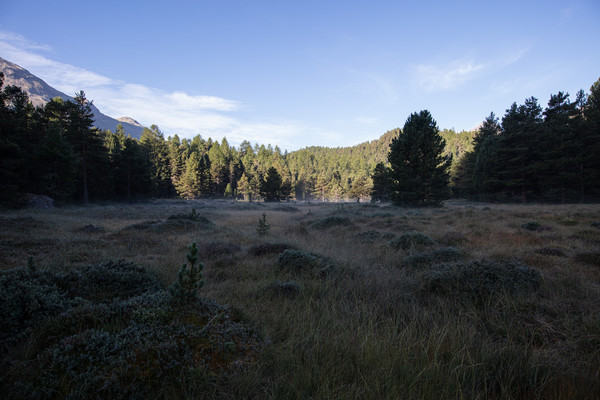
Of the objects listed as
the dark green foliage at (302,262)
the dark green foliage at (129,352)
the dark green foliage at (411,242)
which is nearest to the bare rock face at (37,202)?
the dark green foliage at (302,262)

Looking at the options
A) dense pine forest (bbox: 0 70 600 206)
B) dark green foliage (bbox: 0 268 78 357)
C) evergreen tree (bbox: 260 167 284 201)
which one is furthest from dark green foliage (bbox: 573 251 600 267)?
evergreen tree (bbox: 260 167 284 201)

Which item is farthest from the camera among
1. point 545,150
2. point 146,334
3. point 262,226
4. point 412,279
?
point 545,150

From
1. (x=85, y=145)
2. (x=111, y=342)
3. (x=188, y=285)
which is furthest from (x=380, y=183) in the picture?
(x=111, y=342)

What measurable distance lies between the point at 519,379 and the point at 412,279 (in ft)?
8.95

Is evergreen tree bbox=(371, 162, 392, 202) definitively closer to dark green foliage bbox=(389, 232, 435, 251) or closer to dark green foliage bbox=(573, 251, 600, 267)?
dark green foliage bbox=(389, 232, 435, 251)

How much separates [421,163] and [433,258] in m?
22.9

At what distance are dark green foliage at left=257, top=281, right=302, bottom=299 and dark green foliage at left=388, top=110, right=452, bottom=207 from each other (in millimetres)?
24558

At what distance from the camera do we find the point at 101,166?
35.2 meters

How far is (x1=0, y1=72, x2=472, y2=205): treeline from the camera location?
22094 millimetres

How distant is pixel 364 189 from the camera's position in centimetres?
7469

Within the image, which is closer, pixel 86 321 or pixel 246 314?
pixel 86 321

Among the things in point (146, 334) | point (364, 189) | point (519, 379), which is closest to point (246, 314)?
point (146, 334)

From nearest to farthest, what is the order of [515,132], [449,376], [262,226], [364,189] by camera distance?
[449,376] → [262,226] → [515,132] → [364,189]

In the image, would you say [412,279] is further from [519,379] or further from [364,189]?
[364,189]
